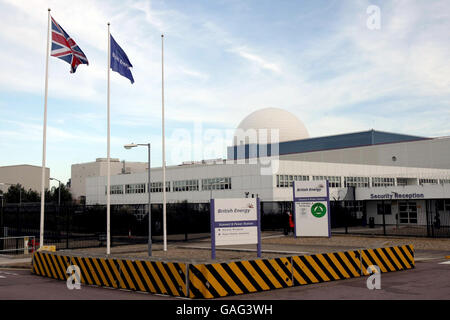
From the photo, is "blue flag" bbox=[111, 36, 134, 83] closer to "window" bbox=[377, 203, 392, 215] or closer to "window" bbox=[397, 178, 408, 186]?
"window" bbox=[377, 203, 392, 215]

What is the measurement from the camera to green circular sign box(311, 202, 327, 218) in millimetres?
26125

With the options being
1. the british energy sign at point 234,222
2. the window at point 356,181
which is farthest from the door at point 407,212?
the british energy sign at point 234,222

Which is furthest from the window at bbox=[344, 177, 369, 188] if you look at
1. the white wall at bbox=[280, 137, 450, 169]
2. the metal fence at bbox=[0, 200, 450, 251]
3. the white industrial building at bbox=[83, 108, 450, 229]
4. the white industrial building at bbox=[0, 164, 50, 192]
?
the white industrial building at bbox=[0, 164, 50, 192]

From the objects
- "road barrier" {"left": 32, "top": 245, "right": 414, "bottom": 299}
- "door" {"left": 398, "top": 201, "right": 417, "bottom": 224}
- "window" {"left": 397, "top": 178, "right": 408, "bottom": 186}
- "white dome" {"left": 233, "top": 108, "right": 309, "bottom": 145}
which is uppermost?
"white dome" {"left": 233, "top": 108, "right": 309, "bottom": 145}

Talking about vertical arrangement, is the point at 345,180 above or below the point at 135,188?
above

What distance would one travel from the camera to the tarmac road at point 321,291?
11.7 m

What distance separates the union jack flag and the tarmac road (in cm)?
999

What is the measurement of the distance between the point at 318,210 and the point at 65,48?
51.6 feet

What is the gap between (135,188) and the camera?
63.1 metres

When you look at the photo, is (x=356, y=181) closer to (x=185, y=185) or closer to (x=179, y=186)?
(x=185, y=185)

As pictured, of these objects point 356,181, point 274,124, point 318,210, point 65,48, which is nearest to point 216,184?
point 356,181

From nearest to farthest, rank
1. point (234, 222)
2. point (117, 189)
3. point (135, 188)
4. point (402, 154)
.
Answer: point (234, 222) < point (135, 188) < point (117, 189) < point (402, 154)

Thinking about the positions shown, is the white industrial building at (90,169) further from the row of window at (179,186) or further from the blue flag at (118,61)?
the blue flag at (118,61)
